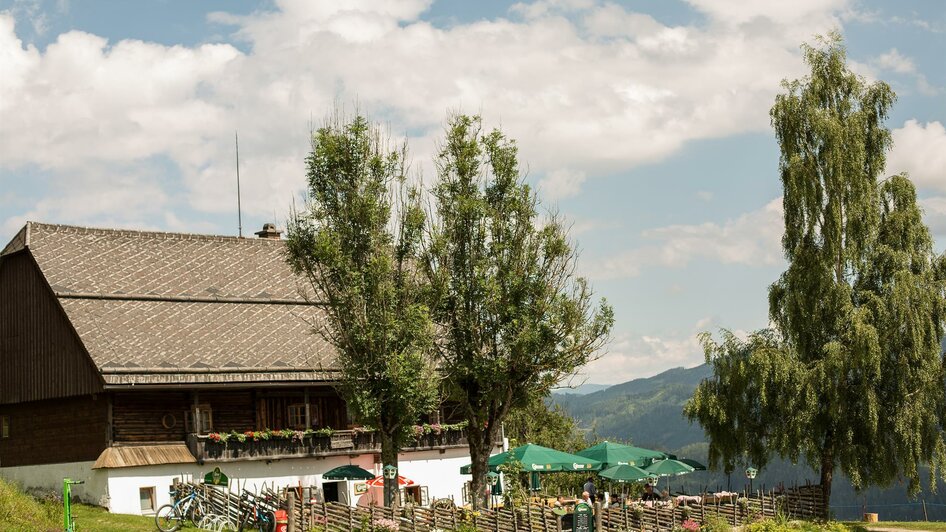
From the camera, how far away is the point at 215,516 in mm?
31406

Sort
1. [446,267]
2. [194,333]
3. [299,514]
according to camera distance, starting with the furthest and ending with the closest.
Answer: [194,333] < [446,267] < [299,514]

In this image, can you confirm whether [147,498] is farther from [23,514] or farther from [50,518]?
[23,514]

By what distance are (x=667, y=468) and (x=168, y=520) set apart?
15248 mm

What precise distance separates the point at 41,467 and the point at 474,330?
14.9 metres

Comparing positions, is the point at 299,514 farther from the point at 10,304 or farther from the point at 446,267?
the point at 10,304

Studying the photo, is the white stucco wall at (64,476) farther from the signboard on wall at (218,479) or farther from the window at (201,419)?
the signboard on wall at (218,479)

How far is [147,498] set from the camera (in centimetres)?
3512

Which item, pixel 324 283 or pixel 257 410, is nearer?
pixel 324 283

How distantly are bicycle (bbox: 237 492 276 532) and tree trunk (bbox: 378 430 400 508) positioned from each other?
361cm

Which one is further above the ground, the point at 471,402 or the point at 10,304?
the point at 10,304

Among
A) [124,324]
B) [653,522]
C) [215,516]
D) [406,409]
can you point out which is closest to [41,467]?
[124,324]

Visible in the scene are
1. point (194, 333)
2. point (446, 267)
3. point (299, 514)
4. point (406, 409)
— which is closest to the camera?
point (299, 514)

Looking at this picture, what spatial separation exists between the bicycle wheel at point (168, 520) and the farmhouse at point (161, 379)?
13.3ft

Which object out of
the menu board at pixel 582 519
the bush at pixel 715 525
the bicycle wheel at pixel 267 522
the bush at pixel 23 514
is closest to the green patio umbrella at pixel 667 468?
the bush at pixel 715 525
